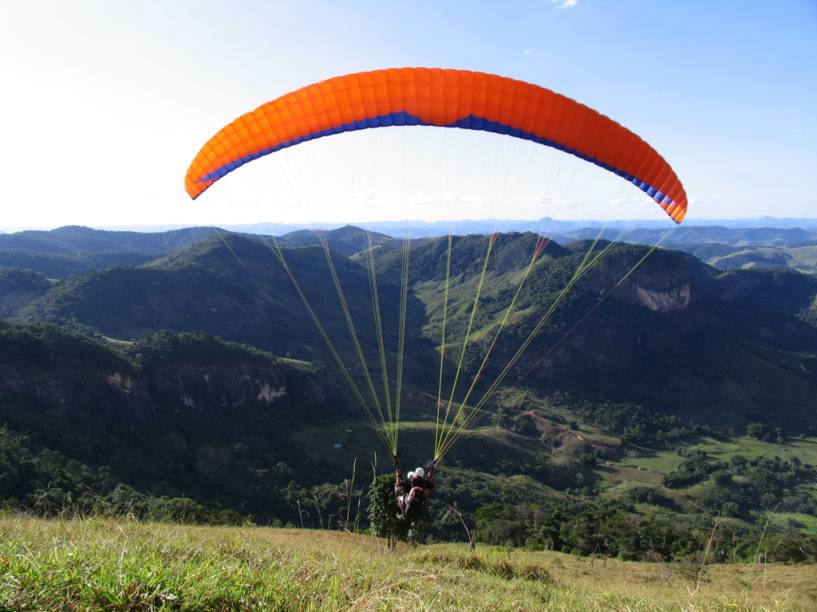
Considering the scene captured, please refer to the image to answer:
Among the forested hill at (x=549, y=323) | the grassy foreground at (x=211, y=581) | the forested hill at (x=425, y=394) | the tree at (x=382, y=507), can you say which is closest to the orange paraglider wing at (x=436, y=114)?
the forested hill at (x=425, y=394)

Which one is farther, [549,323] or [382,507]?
[549,323]

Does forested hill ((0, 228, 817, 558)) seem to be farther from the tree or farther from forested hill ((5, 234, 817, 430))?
the tree

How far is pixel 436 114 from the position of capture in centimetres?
1028

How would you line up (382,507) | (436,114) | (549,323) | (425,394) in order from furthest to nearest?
1. (549,323)
2. (425,394)
3. (382,507)
4. (436,114)

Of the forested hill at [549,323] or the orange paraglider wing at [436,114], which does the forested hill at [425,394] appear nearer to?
the forested hill at [549,323]

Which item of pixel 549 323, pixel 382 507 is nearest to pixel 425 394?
pixel 549 323

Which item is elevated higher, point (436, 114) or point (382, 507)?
point (436, 114)

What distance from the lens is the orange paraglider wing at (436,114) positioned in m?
10.1

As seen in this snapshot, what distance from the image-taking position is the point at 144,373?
204ft

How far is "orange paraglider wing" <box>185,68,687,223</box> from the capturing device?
10.1 metres

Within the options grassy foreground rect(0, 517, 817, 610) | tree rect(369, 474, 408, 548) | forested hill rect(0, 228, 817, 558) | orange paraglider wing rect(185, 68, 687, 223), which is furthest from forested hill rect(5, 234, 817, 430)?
grassy foreground rect(0, 517, 817, 610)

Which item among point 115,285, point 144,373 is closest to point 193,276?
point 115,285

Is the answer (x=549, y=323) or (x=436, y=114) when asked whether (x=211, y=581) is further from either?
(x=549, y=323)

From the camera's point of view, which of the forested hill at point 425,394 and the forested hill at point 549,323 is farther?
the forested hill at point 549,323
